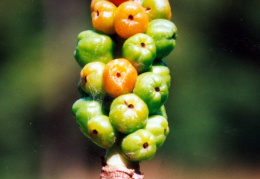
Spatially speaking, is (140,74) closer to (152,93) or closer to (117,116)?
(152,93)

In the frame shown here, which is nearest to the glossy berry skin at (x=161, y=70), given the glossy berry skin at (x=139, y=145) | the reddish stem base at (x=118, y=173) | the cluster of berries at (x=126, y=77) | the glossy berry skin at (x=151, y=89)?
the cluster of berries at (x=126, y=77)

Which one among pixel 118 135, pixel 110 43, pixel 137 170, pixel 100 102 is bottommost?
pixel 137 170

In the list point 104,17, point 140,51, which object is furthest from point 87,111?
point 104,17

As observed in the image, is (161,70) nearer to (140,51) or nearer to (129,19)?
(140,51)

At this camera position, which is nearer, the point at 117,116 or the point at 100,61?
the point at 117,116

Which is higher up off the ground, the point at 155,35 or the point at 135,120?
the point at 155,35

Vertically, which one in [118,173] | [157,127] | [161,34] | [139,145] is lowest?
[118,173]

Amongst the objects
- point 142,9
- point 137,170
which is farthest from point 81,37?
point 137,170
